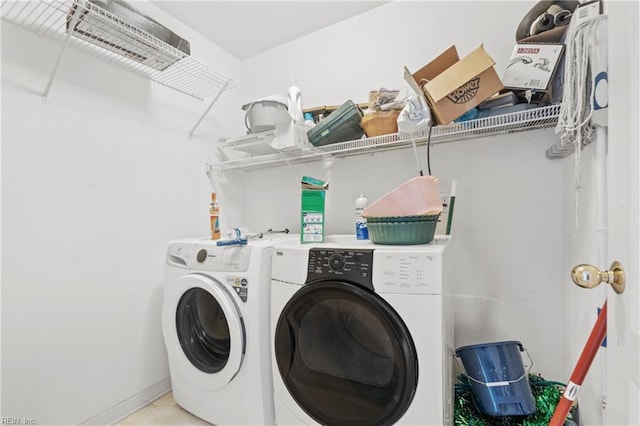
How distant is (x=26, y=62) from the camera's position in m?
1.33

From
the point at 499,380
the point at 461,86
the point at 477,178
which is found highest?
the point at 461,86

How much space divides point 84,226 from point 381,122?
160cm

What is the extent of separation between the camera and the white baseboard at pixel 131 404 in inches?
60.5

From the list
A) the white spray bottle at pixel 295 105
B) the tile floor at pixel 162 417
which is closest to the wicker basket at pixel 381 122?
the white spray bottle at pixel 295 105

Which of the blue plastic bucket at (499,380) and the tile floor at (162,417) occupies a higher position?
the blue plastic bucket at (499,380)

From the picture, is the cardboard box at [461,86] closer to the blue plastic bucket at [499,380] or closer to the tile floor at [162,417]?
the blue plastic bucket at [499,380]

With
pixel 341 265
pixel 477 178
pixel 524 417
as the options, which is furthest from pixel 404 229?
pixel 524 417

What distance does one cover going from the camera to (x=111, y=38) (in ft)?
4.56

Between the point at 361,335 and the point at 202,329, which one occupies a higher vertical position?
the point at 361,335

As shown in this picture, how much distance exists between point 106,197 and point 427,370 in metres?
1.73

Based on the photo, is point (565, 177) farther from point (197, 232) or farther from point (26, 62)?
point (26, 62)

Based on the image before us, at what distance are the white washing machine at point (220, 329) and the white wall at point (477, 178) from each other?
812mm

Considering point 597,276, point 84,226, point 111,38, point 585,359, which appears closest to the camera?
point 597,276

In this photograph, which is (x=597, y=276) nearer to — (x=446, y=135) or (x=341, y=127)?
(x=446, y=135)
